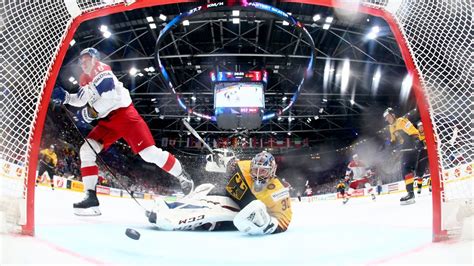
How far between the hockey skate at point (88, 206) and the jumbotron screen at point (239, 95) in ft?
20.7

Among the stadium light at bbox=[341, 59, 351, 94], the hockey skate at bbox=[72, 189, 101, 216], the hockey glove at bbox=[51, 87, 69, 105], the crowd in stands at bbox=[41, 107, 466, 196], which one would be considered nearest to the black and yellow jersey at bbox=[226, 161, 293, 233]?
the hockey skate at bbox=[72, 189, 101, 216]

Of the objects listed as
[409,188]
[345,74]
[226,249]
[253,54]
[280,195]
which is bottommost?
[409,188]

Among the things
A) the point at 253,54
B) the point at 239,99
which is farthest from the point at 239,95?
the point at 253,54

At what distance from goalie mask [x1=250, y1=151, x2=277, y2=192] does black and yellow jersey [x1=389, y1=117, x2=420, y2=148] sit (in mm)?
2653

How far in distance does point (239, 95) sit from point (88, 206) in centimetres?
663

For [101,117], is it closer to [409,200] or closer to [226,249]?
[226,249]

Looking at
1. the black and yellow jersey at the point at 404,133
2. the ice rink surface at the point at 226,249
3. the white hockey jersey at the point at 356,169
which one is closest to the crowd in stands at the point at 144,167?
the white hockey jersey at the point at 356,169

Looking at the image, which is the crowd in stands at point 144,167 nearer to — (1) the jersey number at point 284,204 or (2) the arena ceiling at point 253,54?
(2) the arena ceiling at point 253,54

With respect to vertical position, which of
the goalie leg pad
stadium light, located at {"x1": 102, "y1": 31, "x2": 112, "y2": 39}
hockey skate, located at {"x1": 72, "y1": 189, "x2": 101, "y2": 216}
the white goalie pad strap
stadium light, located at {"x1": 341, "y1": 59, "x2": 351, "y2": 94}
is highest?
stadium light, located at {"x1": 102, "y1": 31, "x2": 112, "y2": 39}

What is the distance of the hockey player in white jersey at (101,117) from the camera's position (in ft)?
6.59

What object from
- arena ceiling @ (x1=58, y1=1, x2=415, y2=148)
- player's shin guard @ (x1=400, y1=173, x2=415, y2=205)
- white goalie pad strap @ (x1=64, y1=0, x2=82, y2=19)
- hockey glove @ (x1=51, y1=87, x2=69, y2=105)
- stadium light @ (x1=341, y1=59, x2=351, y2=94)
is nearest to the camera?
white goalie pad strap @ (x1=64, y1=0, x2=82, y2=19)

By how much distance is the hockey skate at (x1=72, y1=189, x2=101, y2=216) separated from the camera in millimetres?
2084

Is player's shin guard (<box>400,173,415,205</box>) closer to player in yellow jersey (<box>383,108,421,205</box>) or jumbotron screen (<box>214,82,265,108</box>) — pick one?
player in yellow jersey (<box>383,108,421,205</box>)

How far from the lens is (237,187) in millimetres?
2590
